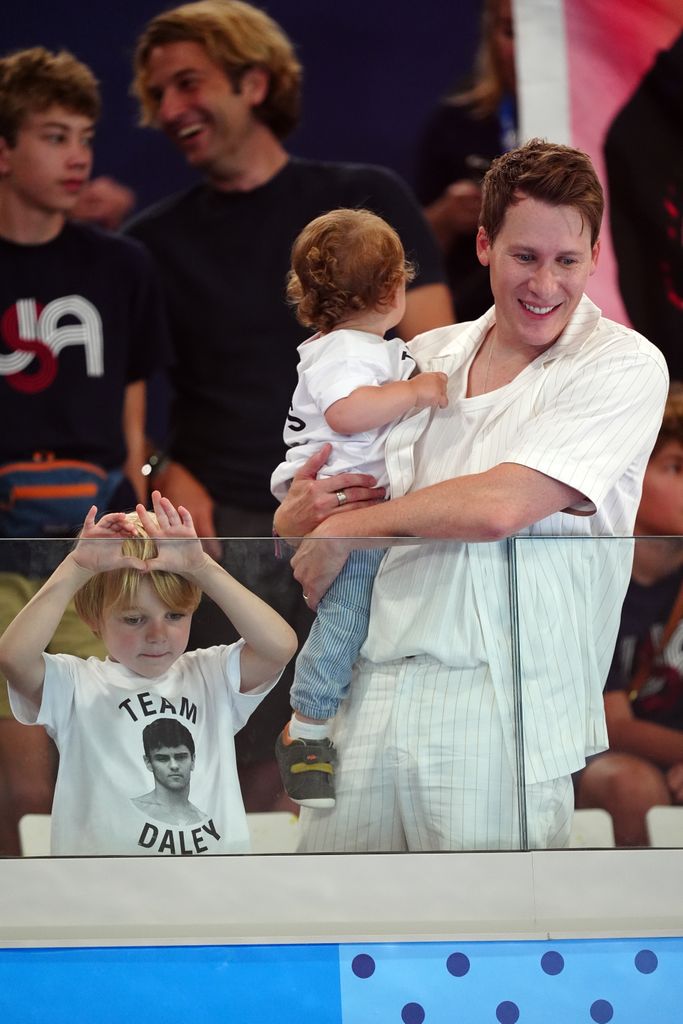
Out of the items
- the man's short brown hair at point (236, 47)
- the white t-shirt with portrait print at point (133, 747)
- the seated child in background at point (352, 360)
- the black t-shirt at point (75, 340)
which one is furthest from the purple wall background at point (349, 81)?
the white t-shirt with portrait print at point (133, 747)

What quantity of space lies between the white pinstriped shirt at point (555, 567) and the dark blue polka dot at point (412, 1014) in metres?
0.41

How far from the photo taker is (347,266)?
93.7 inches

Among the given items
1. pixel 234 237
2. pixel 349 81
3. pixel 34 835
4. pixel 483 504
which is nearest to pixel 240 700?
pixel 34 835

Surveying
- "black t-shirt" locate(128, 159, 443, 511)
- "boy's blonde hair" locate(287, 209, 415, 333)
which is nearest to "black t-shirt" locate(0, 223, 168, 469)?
"black t-shirt" locate(128, 159, 443, 511)

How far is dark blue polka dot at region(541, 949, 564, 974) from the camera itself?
2053 mm

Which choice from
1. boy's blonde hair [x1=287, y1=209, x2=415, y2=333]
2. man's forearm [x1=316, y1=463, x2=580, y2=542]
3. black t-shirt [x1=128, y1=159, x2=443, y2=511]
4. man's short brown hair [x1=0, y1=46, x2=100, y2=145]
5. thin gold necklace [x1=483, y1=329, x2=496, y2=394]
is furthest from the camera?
black t-shirt [x1=128, y1=159, x2=443, y2=511]

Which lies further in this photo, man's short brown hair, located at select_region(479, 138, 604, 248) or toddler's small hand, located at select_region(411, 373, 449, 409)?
toddler's small hand, located at select_region(411, 373, 449, 409)

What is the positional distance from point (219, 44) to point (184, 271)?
80cm

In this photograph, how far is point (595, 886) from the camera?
2.08 m

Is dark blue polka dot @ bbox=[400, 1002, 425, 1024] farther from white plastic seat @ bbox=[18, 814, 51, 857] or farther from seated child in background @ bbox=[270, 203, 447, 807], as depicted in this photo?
white plastic seat @ bbox=[18, 814, 51, 857]

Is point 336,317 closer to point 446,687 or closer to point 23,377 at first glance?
point 446,687

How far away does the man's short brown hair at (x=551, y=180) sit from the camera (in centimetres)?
206

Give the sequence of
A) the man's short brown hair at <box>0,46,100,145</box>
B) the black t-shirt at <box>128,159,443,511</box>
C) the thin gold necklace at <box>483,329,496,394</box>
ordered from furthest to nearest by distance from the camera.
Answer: the black t-shirt at <box>128,159,443,511</box>
the man's short brown hair at <box>0,46,100,145</box>
the thin gold necklace at <box>483,329,496,394</box>

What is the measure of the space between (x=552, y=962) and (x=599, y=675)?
473 mm
